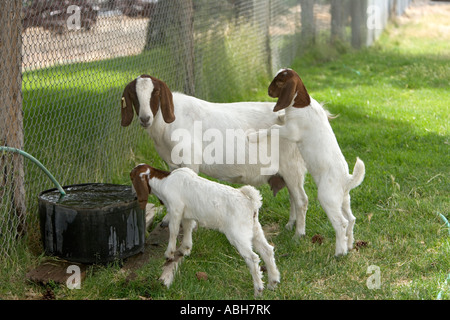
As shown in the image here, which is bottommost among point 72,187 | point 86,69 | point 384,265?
point 384,265

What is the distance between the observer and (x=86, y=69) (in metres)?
5.89

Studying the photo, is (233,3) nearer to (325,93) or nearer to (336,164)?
(325,93)

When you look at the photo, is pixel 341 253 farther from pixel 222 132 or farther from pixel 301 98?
pixel 222 132

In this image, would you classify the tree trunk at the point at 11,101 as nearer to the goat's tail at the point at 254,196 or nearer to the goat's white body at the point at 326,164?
the goat's tail at the point at 254,196

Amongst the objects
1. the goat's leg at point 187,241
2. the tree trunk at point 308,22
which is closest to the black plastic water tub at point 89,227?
the goat's leg at point 187,241

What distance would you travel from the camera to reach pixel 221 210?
161 inches

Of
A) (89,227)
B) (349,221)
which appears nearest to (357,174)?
(349,221)

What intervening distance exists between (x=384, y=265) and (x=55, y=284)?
2.38 m

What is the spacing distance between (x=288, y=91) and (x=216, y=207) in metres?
1.14

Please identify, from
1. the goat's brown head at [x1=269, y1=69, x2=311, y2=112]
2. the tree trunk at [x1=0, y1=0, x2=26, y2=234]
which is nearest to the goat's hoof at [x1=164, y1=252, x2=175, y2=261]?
the tree trunk at [x1=0, y1=0, x2=26, y2=234]

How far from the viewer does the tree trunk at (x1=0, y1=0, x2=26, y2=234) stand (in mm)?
4332

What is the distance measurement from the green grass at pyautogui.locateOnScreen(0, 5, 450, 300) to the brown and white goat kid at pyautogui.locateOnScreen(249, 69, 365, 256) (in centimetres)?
31

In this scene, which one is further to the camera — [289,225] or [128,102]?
[289,225]
